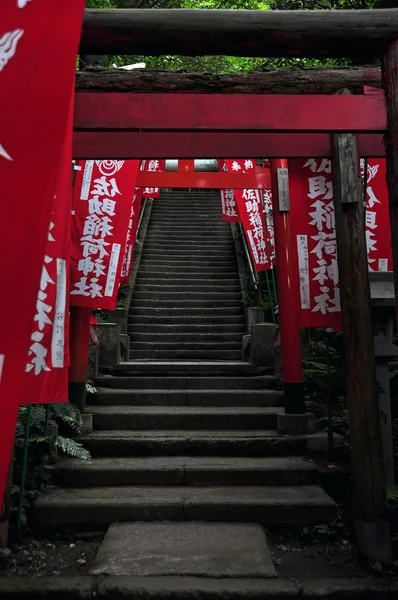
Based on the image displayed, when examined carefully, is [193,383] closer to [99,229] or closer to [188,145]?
[99,229]

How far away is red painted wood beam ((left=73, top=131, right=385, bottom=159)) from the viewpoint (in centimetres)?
398

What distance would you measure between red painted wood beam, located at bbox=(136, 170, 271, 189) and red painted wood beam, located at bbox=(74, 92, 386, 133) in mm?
4925

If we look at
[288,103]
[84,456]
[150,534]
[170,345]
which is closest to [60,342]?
[84,456]

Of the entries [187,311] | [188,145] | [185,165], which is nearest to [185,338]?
[187,311]

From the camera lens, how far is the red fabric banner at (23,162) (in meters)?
1.56

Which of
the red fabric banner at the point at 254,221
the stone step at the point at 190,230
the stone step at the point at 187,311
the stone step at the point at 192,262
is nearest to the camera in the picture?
the red fabric banner at the point at 254,221

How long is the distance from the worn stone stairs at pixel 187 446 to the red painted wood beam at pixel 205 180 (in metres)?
2.74

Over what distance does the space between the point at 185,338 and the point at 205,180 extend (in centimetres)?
327

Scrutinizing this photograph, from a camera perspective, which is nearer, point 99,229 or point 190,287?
point 99,229

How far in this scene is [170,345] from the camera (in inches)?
340

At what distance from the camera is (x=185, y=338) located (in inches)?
348

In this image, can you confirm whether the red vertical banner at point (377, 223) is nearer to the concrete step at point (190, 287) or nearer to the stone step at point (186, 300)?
the stone step at point (186, 300)

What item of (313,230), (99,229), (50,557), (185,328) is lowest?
(50,557)

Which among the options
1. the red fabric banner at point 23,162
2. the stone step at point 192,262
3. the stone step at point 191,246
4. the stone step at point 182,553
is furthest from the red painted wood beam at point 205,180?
the red fabric banner at point 23,162
